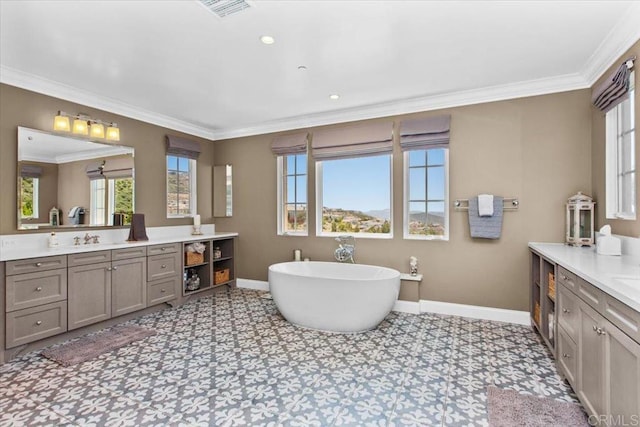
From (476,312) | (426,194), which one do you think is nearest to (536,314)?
(476,312)

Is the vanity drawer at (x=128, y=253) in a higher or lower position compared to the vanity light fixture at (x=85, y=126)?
lower

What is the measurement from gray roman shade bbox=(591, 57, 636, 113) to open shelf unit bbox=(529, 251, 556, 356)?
1422mm

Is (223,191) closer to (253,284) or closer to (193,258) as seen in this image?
(193,258)

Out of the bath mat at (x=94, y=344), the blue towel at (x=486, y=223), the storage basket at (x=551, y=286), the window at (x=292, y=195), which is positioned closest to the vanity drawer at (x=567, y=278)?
the storage basket at (x=551, y=286)

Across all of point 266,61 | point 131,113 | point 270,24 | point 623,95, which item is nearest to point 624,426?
point 623,95

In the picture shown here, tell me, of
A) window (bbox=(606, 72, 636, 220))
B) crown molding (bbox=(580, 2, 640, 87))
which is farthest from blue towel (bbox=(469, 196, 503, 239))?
crown molding (bbox=(580, 2, 640, 87))

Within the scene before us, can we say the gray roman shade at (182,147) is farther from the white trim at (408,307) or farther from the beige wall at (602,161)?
the beige wall at (602,161)

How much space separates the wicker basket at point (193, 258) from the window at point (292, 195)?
120cm

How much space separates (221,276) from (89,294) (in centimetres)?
193

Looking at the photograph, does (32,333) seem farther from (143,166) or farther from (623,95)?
(623,95)

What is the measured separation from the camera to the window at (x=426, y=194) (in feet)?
13.4

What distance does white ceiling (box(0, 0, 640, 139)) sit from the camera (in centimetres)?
231

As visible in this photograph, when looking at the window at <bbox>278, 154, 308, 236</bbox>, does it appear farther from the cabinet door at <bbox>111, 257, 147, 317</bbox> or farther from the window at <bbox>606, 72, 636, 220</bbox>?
the window at <bbox>606, 72, 636, 220</bbox>

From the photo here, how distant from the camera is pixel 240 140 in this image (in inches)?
215
